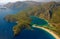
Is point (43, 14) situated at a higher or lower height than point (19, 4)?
Answer: lower

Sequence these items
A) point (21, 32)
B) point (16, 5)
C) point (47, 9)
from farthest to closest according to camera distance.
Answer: point (16, 5) → point (47, 9) → point (21, 32)

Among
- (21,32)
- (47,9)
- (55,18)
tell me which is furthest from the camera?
(47,9)

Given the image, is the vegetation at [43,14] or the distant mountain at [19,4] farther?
the distant mountain at [19,4]

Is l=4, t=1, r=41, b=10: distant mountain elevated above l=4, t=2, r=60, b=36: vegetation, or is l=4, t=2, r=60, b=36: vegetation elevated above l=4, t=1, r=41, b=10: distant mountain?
l=4, t=1, r=41, b=10: distant mountain

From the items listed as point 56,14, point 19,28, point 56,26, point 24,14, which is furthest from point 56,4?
point 19,28

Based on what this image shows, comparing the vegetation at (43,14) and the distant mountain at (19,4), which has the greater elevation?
the distant mountain at (19,4)

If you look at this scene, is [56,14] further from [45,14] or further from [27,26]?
[27,26]

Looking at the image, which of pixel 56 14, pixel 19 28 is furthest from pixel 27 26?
pixel 56 14

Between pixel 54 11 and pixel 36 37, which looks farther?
pixel 54 11

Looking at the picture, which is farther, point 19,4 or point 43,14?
point 19,4

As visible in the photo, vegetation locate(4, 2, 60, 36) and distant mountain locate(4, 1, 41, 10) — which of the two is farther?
distant mountain locate(4, 1, 41, 10)

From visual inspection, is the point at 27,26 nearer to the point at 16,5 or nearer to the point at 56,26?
the point at 56,26
